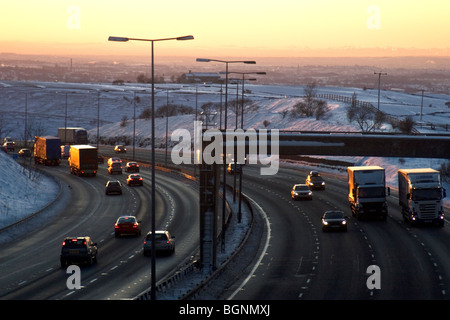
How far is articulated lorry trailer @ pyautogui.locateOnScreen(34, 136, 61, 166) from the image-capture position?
110812 mm

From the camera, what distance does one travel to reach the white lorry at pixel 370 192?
201ft

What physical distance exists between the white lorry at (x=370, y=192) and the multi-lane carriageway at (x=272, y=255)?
0.92 meters

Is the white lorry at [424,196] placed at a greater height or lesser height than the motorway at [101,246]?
greater

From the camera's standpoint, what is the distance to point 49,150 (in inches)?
4390

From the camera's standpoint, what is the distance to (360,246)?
50.7 m

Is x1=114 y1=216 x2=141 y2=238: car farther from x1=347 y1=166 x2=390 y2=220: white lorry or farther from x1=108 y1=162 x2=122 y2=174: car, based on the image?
x1=108 y1=162 x2=122 y2=174: car

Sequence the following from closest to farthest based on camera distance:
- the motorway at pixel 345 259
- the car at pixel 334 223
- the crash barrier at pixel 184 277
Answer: the crash barrier at pixel 184 277
the motorway at pixel 345 259
the car at pixel 334 223

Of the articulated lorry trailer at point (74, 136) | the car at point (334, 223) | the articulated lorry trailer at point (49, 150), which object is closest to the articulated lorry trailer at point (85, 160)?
the articulated lorry trailer at point (49, 150)

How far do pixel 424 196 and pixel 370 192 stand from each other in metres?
5.21

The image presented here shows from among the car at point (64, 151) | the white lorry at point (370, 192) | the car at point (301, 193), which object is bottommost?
the car at point (64, 151)

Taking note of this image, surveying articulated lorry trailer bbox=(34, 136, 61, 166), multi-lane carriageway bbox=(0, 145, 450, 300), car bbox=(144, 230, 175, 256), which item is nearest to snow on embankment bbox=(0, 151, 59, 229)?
multi-lane carriageway bbox=(0, 145, 450, 300)

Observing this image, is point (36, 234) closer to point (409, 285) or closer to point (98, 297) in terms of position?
point (98, 297)

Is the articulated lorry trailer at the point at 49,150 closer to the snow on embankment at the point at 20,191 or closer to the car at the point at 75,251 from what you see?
the snow on embankment at the point at 20,191

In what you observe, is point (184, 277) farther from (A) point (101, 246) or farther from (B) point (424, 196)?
(B) point (424, 196)
